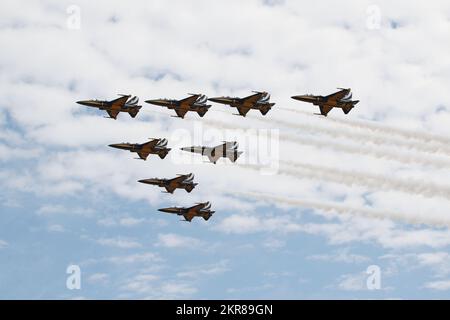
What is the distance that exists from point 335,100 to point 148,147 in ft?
143

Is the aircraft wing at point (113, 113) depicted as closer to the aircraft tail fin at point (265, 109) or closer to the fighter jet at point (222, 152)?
the fighter jet at point (222, 152)

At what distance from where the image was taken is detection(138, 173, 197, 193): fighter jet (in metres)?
194

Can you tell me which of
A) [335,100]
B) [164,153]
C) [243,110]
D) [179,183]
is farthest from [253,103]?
[179,183]

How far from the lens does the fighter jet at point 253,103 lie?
17688 cm

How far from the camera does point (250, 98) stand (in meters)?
177

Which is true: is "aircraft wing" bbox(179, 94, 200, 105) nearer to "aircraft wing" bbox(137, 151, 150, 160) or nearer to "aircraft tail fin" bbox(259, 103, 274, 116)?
"aircraft tail fin" bbox(259, 103, 274, 116)

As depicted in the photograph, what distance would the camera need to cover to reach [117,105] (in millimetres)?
179000

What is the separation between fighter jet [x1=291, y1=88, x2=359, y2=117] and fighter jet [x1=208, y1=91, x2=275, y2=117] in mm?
6818

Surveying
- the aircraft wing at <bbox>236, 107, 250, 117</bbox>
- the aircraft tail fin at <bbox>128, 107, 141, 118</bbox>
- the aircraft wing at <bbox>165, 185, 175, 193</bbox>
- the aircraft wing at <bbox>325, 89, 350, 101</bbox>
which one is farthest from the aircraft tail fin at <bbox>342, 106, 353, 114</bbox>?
the aircraft wing at <bbox>165, 185, 175, 193</bbox>

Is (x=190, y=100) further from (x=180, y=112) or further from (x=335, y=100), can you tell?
(x=335, y=100)

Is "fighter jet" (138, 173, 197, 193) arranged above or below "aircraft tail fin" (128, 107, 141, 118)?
below
